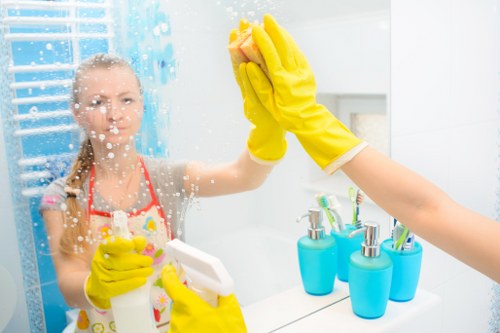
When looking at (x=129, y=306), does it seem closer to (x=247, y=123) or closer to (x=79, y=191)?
(x=79, y=191)

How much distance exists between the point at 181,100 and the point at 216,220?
21cm

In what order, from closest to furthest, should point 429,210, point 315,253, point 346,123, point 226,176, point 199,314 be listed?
point 199,314, point 429,210, point 226,176, point 315,253, point 346,123

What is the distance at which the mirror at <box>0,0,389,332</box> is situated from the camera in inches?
24.6

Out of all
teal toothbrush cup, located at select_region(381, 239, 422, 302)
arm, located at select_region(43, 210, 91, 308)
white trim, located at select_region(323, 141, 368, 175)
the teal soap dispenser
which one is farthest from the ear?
teal toothbrush cup, located at select_region(381, 239, 422, 302)

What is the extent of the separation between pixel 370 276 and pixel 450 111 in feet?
1.84

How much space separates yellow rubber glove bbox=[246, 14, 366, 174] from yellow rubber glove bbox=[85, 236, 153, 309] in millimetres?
275

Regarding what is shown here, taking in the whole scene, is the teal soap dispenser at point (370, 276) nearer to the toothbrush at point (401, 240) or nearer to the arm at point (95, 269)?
the toothbrush at point (401, 240)

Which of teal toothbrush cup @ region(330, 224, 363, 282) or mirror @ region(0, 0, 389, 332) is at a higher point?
mirror @ region(0, 0, 389, 332)

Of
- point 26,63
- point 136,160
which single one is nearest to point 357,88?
point 136,160

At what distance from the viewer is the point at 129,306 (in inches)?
27.7

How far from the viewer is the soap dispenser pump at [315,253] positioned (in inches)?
37.3

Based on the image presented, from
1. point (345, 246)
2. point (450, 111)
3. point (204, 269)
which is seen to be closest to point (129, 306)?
point (204, 269)

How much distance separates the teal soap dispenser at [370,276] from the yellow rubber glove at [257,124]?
0.79 feet

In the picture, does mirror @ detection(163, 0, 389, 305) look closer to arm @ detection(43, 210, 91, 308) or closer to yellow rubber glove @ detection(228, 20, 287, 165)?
yellow rubber glove @ detection(228, 20, 287, 165)
